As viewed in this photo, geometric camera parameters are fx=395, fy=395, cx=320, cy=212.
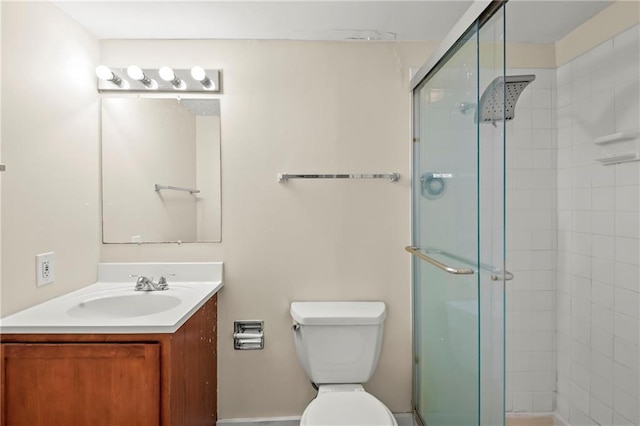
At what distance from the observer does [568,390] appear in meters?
2.08

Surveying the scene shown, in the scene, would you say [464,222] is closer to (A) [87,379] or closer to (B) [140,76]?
(A) [87,379]

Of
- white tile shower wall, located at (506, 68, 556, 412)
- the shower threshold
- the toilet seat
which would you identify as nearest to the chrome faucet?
the toilet seat

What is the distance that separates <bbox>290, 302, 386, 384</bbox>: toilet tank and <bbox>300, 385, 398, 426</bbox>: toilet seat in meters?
0.14

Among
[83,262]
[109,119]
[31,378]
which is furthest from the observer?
[109,119]

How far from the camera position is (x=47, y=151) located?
1.67 m

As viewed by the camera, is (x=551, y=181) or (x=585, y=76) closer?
(x=585, y=76)

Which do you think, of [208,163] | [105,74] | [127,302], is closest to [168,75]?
[105,74]

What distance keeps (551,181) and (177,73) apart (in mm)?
2100

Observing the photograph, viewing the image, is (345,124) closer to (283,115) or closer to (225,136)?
(283,115)

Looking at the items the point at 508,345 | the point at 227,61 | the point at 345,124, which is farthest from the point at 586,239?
the point at 227,61

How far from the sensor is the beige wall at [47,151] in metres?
1.48

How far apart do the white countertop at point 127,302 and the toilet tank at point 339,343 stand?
1.69 ft

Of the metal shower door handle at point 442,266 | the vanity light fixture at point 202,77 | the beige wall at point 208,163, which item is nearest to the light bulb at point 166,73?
the vanity light fixture at point 202,77

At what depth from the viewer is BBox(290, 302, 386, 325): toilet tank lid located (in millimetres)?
1881
